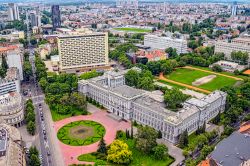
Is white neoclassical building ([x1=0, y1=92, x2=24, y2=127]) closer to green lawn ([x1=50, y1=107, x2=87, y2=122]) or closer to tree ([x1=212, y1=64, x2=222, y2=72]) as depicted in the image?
green lawn ([x1=50, y1=107, x2=87, y2=122])

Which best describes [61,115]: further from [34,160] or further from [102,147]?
[34,160]

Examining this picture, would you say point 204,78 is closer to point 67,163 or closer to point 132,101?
point 132,101

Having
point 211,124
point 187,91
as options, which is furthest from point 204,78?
point 211,124

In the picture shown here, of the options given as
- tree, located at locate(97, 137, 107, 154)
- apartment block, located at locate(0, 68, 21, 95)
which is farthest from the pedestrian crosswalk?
tree, located at locate(97, 137, 107, 154)

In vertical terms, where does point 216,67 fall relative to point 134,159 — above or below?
above

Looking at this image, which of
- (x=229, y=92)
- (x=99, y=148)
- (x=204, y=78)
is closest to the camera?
(x=99, y=148)

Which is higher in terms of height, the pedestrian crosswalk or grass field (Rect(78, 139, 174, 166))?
the pedestrian crosswalk

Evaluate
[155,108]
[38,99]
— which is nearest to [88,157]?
[155,108]
